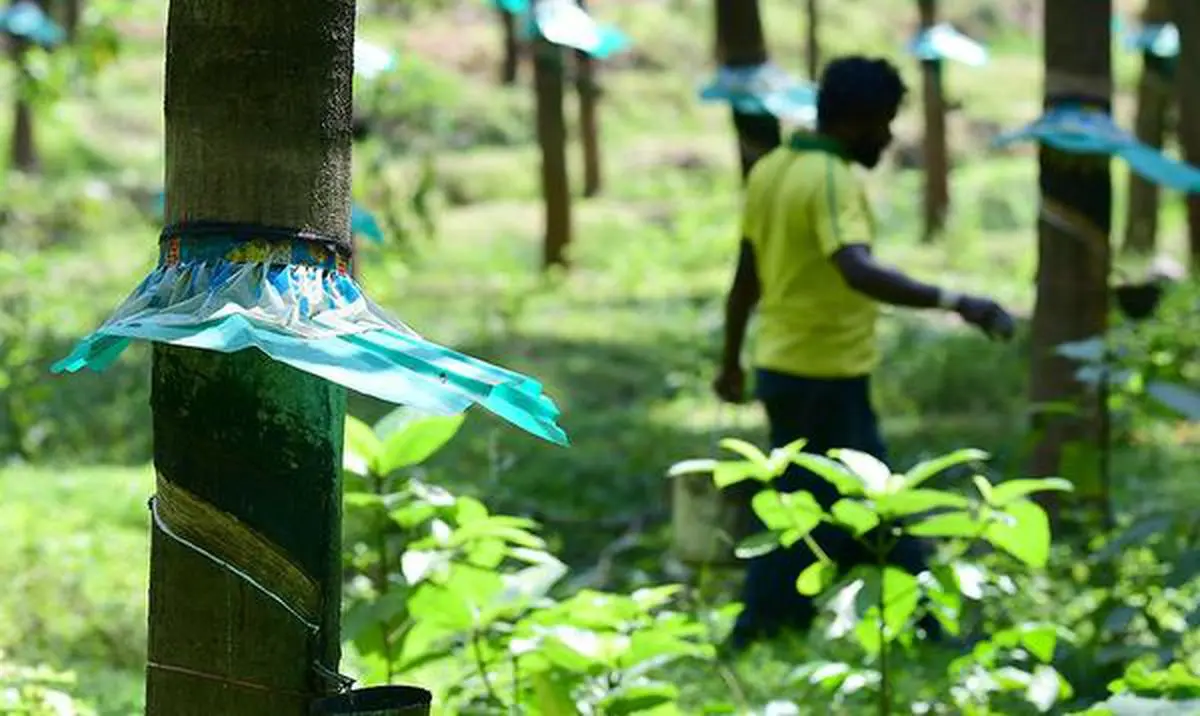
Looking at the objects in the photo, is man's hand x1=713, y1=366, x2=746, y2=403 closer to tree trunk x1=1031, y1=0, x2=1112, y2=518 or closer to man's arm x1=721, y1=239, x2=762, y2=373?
man's arm x1=721, y1=239, x2=762, y2=373

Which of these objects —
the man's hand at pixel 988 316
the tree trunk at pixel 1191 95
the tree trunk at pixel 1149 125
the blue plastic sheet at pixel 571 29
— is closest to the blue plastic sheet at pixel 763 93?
the blue plastic sheet at pixel 571 29

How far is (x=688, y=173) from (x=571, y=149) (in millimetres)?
2929

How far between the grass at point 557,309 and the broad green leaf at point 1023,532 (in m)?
1.47

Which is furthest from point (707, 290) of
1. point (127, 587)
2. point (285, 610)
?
point (285, 610)

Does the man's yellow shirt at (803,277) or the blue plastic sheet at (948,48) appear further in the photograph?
the blue plastic sheet at (948,48)

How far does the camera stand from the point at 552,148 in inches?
604

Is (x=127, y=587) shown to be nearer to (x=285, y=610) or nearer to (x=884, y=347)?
(x=285, y=610)

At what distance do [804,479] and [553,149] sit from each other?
9.79 metres

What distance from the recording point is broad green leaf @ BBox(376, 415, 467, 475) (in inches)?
140

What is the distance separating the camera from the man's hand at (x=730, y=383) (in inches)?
247

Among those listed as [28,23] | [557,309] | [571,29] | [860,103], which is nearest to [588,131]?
[28,23]

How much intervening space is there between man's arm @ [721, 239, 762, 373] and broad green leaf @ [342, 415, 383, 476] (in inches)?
104

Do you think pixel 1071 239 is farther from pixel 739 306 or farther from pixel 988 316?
pixel 988 316

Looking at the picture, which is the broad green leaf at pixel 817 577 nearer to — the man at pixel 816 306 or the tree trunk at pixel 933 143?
the man at pixel 816 306
